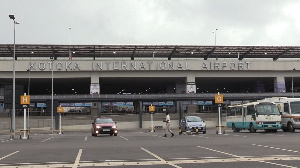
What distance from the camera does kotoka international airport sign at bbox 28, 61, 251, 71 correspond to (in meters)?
70.8

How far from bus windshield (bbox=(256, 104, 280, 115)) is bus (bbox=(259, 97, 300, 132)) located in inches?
41.1

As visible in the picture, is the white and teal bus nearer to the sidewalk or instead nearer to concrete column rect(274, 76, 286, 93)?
the sidewalk

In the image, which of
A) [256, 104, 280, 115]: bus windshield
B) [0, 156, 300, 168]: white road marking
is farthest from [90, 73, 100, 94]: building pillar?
[0, 156, 300, 168]: white road marking

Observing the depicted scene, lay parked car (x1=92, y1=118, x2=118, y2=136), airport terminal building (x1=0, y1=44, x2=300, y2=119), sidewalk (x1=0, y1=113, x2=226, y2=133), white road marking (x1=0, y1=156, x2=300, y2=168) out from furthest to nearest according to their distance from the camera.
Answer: airport terminal building (x1=0, y1=44, x2=300, y2=119), sidewalk (x1=0, y1=113, x2=226, y2=133), parked car (x1=92, y1=118, x2=118, y2=136), white road marking (x1=0, y1=156, x2=300, y2=168)

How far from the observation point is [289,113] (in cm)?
3222

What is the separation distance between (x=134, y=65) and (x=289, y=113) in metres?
42.9

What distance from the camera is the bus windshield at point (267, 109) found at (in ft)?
105

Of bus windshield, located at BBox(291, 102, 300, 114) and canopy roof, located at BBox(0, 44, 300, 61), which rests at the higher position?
canopy roof, located at BBox(0, 44, 300, 61)

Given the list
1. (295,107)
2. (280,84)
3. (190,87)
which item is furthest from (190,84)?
(295,107)

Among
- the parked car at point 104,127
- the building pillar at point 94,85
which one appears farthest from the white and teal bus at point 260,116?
the building pillar at point 94,85

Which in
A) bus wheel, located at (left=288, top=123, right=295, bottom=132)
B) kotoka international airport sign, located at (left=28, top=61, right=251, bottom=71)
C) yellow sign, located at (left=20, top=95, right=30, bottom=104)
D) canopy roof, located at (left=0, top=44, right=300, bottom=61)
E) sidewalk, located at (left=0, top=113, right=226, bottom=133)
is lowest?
sidewalk, located at (left=0, top=113, right=226, bottom=133)

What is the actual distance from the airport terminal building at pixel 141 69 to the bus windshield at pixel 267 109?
3446cm

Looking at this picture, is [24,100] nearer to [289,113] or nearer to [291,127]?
[289,113]

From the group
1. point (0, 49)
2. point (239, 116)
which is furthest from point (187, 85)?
point (239, 116)
